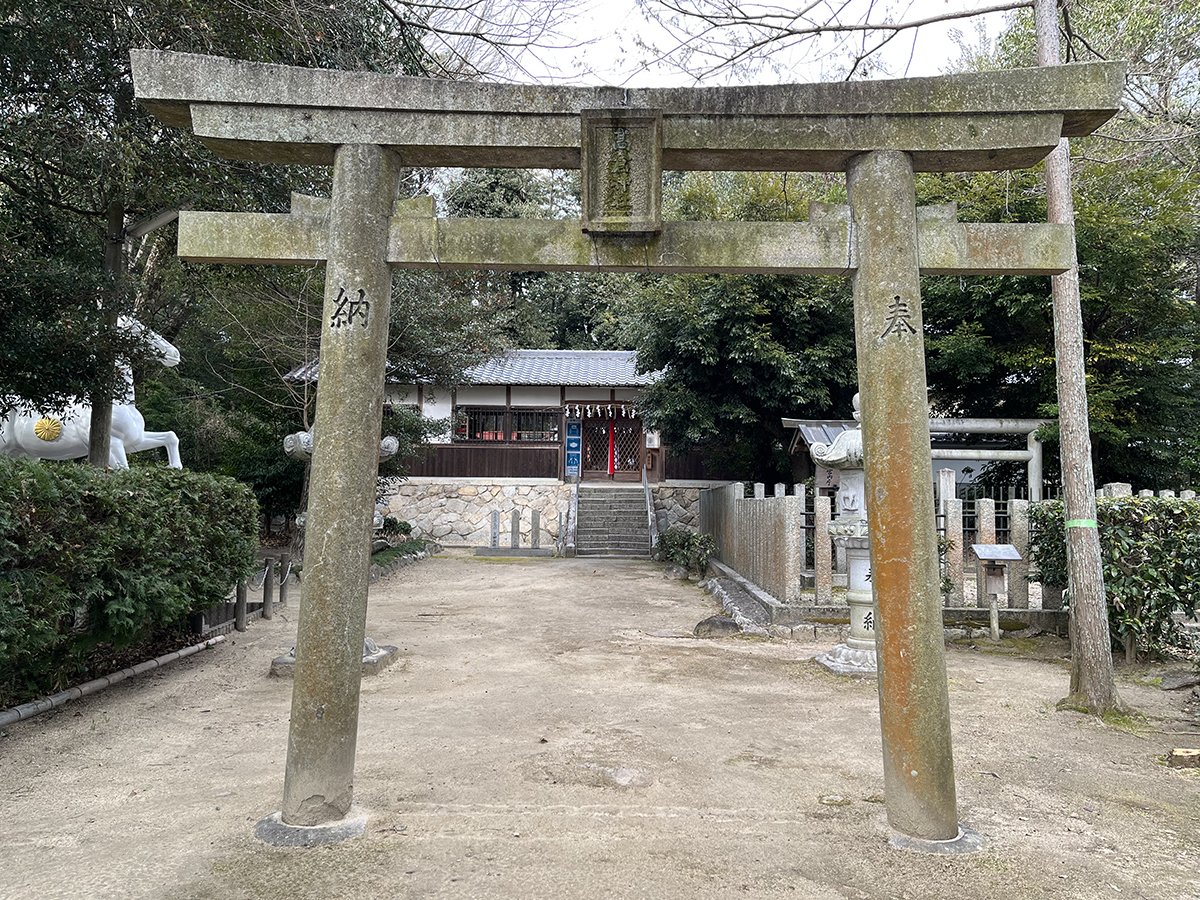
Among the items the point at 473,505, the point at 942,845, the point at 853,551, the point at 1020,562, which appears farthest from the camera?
the point at 473,505

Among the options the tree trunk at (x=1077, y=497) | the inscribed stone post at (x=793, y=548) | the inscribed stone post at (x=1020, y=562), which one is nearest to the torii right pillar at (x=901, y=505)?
the tree trunk at (x=1077, y=497)

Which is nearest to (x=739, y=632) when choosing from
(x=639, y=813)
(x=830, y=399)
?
(x=639, y=813)

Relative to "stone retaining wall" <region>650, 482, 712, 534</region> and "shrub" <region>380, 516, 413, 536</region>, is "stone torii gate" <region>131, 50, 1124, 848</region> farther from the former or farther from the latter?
"stone retaining wall" <region>650, 482, 712, 534</region>

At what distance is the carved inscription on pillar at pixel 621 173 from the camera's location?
12.8 feet

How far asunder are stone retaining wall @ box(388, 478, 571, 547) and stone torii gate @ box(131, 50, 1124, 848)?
18324mm

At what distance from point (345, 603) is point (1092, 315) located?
15601 millimetres

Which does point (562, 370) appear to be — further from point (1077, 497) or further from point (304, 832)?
point (304, 832)

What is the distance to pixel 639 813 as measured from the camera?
3.95 m

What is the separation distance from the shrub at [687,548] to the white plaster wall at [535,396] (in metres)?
6.61

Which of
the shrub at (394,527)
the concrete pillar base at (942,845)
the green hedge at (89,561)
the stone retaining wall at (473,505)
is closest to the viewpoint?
the concrete pillar base at (942,845)

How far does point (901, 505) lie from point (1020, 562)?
6607 mm

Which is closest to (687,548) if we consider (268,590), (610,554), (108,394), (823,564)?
(610,554)

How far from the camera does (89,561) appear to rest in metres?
5.53

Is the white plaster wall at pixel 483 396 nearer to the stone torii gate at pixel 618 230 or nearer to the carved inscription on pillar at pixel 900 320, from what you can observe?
the stone torii gate at pixel 618 230
